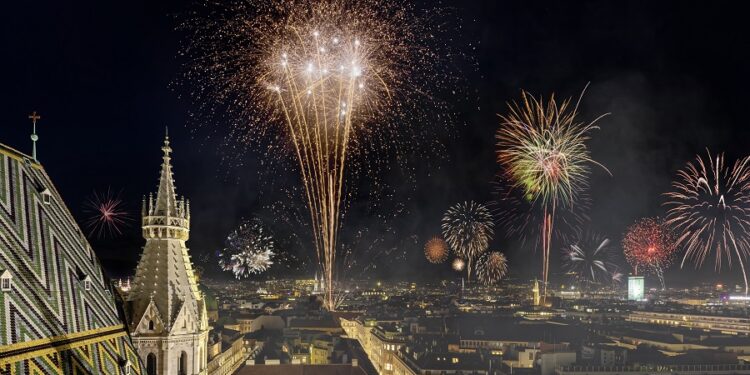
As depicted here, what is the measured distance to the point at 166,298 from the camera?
20859 mm

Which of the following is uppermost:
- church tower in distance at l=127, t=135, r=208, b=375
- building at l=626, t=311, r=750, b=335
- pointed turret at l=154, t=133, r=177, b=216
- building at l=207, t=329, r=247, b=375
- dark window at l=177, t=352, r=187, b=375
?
pointed turret at l=154, t=133, r=177, b=216

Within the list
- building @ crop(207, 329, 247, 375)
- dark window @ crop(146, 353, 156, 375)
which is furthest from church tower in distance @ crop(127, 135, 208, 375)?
building @ crop(207, 329, 247, 375)

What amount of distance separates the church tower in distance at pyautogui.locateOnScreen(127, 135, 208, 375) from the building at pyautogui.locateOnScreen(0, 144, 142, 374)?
0.95m

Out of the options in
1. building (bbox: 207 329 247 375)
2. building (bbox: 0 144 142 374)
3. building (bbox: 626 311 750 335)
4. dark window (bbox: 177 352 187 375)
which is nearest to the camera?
building (bbox: 0 144 142 374)

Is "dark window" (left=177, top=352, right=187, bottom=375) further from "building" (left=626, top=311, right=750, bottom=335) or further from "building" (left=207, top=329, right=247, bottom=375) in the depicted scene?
"building" (left=626, top=311, right=750, bottom=335)

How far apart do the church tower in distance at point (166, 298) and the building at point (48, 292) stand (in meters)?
0.95

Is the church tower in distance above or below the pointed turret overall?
below

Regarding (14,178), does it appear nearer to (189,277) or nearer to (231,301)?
(189,277)

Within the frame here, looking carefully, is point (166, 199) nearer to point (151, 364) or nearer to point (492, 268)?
point (151, 364)

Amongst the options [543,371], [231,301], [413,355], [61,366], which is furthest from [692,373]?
[231,301]

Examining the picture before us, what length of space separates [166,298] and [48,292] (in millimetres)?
5063

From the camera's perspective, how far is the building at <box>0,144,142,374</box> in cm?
1450

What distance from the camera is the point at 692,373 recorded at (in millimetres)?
83938

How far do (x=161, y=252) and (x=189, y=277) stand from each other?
1.34 metres
